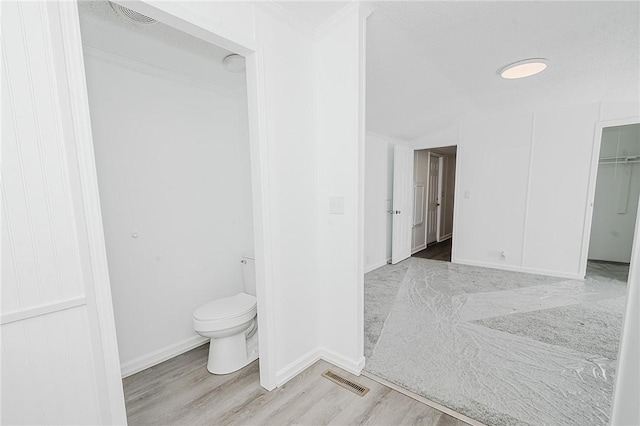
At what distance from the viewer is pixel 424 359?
6.00 ft

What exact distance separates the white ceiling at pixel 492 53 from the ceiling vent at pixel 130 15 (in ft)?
4.10

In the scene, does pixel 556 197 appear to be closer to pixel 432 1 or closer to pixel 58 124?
pixel 432 1

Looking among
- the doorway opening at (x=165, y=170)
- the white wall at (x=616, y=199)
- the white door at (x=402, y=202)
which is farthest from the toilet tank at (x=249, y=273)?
the white wall at (x=616, y=199)

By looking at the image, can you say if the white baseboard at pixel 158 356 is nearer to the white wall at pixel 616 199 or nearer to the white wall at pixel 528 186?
the white wall at pixel 528 186

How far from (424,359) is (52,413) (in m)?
1.94

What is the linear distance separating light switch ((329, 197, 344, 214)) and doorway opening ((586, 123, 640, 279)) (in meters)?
4.35

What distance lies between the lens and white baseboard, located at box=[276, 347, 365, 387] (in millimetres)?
1645

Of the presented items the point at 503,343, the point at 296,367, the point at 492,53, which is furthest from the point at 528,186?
the point at 296,367

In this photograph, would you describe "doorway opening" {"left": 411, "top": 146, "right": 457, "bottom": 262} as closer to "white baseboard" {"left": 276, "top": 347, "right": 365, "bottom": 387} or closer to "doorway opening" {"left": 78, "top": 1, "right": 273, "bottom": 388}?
"white baseboard" {"left": 276, "top": 347, "right": 365, "bottom": 387}

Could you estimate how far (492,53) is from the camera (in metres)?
2.08

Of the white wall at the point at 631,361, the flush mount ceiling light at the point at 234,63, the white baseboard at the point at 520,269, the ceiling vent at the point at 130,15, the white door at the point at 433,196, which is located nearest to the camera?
the white wall at the point at 631,361

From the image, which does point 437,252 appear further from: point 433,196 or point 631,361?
point 631,361

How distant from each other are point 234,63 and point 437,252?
458 centimetres

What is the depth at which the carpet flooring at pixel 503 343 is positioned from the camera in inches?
57.2
